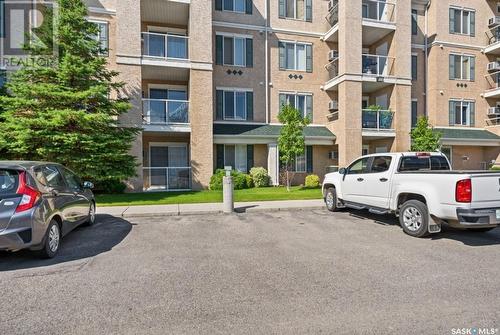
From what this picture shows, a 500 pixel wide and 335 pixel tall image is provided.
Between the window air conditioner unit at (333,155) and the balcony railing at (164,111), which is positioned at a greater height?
the balcony railing at (164,111)

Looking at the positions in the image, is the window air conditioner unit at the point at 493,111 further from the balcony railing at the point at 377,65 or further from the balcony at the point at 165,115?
the balcony at the point at 165,115

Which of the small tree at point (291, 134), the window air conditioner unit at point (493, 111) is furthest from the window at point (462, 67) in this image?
the small tree at point (291, 134)

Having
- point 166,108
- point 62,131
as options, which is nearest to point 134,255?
point 62,131

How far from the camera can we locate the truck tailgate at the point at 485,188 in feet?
19.1

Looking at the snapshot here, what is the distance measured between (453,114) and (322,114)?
1048 centimetres

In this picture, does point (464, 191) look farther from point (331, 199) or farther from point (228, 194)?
point (228, 194)

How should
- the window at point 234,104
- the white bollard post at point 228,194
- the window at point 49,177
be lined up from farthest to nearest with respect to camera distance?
the window at point 234,104, the white bollard post at point 228,194, the window at point 49,177

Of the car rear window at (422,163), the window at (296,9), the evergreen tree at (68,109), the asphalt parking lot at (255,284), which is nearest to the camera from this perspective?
the asphalt parking lot at (255,284)

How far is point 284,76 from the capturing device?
19.1 metres

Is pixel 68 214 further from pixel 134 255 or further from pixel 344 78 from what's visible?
pixel 344 78

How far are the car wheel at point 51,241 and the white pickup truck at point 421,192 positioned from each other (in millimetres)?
7602

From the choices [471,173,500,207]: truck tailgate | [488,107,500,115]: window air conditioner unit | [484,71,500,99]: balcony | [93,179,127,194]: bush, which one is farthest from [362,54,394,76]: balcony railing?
[93,179,127,194]: bush

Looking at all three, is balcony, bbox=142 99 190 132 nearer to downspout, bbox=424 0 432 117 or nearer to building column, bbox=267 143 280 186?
building column, bbox=267 143 280 186

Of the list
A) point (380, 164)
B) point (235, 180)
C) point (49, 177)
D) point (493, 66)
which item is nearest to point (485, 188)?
point (380, 164)
